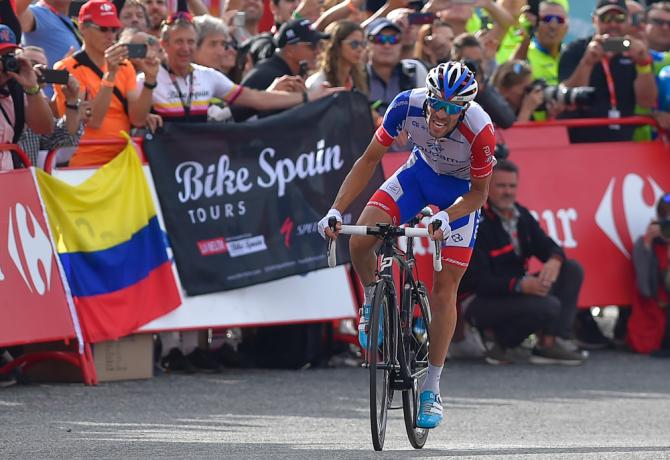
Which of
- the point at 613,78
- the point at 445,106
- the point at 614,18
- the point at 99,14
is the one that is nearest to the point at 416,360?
the point at 445,106

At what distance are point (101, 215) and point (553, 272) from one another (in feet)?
13.3

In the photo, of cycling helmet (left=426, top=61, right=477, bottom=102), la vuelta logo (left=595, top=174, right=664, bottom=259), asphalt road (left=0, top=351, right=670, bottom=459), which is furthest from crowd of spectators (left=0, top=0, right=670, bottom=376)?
cycling helmet (left=426, top=61, right=477, bottom=102)

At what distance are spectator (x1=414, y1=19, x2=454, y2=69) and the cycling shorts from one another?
4691mm

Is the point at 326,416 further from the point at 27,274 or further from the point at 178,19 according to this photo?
the point at 178,19

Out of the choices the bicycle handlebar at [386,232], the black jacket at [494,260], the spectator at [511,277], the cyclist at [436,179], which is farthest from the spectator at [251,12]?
the bicycle handlebar at [386,232]

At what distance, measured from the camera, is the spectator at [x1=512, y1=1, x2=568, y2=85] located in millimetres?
14469

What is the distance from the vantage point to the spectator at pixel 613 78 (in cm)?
1395

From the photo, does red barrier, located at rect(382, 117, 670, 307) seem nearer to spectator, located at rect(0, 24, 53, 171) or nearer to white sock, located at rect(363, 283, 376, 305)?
spectator, located at rect(0, 24, 53, 171)

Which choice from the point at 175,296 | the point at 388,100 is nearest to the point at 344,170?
the point at 388,100

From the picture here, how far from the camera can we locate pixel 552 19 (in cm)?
1445

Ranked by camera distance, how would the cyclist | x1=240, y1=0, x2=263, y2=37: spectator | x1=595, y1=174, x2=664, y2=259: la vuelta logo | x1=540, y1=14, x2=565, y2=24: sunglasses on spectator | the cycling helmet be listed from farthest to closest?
x1=540, y1=14, x2=565, y2=24: sunglasses on spectator < x1=595, y1=174, x2=664, y2=259: la vuelta logo < x1=240, y1=0, x2=263, y2=37: spectator < the cyclist < the cycling helmet

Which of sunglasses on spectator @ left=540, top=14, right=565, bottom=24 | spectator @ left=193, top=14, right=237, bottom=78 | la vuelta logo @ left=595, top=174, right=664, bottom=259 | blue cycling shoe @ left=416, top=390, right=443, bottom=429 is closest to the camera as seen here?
blue cycling shoe @ left=416, top=390, right=443, bottom=429

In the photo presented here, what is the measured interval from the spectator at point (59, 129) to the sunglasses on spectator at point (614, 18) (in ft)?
18.4

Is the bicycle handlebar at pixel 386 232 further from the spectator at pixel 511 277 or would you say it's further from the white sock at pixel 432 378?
the spectator at pixel 511 277
